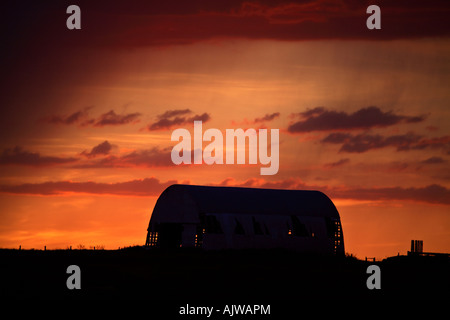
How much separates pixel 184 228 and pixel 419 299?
27.4m

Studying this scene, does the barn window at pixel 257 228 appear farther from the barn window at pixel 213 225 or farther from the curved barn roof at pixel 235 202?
the barn window at pixel 213 225

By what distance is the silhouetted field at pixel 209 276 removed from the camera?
41.9 meters

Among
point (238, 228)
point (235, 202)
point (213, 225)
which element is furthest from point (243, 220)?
point (213, 225)

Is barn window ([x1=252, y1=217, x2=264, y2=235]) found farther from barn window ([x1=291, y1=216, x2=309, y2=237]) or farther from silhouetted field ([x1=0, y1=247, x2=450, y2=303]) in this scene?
barn window ([x1=291, y1=216, x2=309, y2=237])

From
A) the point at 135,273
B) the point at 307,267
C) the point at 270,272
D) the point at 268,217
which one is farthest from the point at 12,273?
the point at 268,217

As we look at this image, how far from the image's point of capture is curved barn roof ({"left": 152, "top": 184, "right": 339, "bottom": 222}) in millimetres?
66500

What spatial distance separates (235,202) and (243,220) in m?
1.93

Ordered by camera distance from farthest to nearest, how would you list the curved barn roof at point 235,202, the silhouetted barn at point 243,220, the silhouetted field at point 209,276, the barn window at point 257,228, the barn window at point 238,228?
1. the barn window at point 257,228
2. the barn window at point 238,228
3. the curved barn roof at point 235,202
4. the silhouetted barn at point 243,220
5. the silhouetted field at point 209,276

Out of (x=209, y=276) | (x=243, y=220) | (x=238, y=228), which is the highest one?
(x=243, y=220)

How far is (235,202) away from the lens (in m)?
68.8

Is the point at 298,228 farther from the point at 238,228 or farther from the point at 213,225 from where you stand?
the point at 213,225

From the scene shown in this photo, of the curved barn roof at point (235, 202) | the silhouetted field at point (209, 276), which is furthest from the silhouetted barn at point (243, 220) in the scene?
the silhouetted field at point (209, 276)
